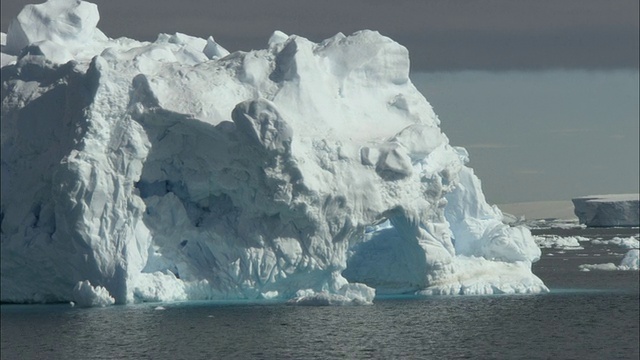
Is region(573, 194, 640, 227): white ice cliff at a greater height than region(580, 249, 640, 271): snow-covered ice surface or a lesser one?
greater

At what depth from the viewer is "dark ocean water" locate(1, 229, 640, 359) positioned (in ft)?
84.0

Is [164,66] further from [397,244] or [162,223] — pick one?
[397,244]

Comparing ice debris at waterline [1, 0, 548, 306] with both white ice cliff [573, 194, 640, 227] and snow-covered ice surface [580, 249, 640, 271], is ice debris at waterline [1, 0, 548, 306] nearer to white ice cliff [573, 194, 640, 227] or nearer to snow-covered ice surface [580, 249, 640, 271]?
snow-covered ice surface [580, 249, 640, 271]

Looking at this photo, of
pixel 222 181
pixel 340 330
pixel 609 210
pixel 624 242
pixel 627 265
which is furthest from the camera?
pixel 609 210

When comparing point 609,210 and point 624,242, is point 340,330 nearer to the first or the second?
point 624,242

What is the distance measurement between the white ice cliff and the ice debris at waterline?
67475 millimetres

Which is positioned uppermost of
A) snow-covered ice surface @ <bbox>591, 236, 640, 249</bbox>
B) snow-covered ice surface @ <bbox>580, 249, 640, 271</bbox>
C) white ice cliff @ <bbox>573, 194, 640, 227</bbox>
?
white ice cliff @ <bbox>573, 194, 640, 227</bbox>

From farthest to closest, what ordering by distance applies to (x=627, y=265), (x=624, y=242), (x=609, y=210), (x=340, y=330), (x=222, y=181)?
(x=609, y=210) → (x=624, y=242) → (x=627, y=265) → (x=222, y=181) → (x=340, y=330)

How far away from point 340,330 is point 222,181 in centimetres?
584

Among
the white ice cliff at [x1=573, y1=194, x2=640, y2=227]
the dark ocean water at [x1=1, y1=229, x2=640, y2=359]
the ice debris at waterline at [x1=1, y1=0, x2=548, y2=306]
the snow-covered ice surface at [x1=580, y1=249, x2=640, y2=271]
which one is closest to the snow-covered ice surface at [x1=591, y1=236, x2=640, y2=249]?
the snow-covered ice surface at [x1=580, y1=249, x2=640, y2=271]

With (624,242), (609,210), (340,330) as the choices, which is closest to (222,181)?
(340,330)

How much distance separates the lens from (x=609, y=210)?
10106cm

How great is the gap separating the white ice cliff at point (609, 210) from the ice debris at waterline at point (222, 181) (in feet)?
221

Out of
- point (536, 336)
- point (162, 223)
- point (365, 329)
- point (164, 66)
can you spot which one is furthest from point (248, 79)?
point (536, 336)
